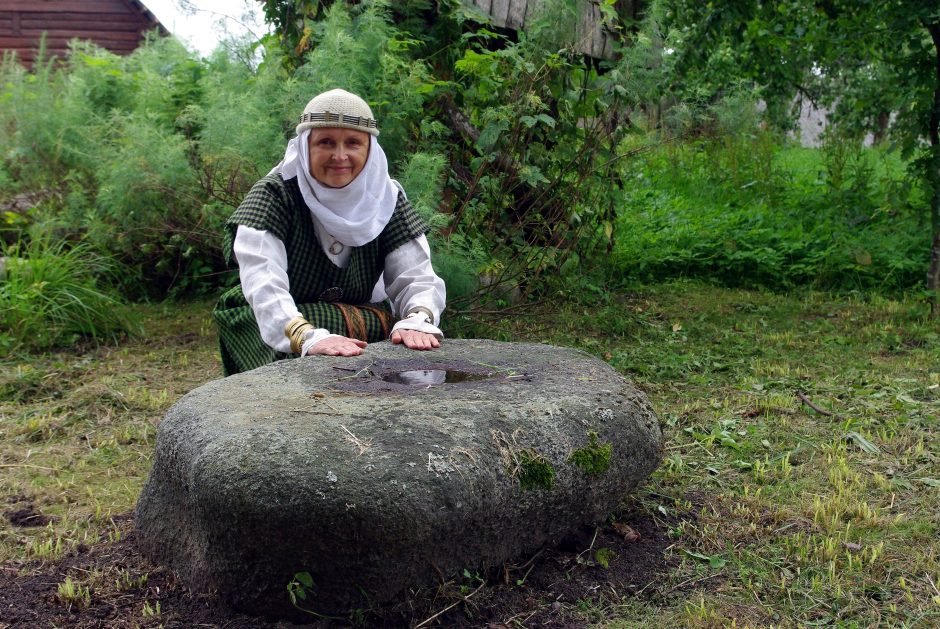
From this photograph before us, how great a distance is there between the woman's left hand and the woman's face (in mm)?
606

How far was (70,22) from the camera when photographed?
1606 cm

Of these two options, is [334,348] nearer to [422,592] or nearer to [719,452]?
[422,592]

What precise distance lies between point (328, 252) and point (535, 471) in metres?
1.45

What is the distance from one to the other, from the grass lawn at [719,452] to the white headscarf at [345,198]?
4.18 ft

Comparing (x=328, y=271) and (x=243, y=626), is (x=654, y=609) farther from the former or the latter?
(x=328, y=271)

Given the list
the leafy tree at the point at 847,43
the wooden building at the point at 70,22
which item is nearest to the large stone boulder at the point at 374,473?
the leafy tree at the point at 847,43

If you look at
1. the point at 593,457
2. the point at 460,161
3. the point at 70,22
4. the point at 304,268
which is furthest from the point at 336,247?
the point at 70,22

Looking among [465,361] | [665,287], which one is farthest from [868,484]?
[665,287]

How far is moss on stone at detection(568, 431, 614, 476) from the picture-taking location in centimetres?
266

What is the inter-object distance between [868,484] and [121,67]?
23.6 ft

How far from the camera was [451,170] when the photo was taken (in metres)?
5.11

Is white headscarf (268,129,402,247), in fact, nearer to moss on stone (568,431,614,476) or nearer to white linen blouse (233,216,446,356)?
white linen blouse (233,216,446,356)

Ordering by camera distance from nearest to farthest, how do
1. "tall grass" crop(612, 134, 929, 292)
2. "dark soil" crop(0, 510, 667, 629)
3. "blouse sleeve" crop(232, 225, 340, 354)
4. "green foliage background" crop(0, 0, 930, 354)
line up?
"dark soil" crop(0, 510, 667, 629) → "blouse sleeve" crop(232, 225, 340, 354) → "green foliage background" crop(0, 0, 930, 354) → "tall grass" crop(612, 134, 929, 292)

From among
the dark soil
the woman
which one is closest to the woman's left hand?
the woman
